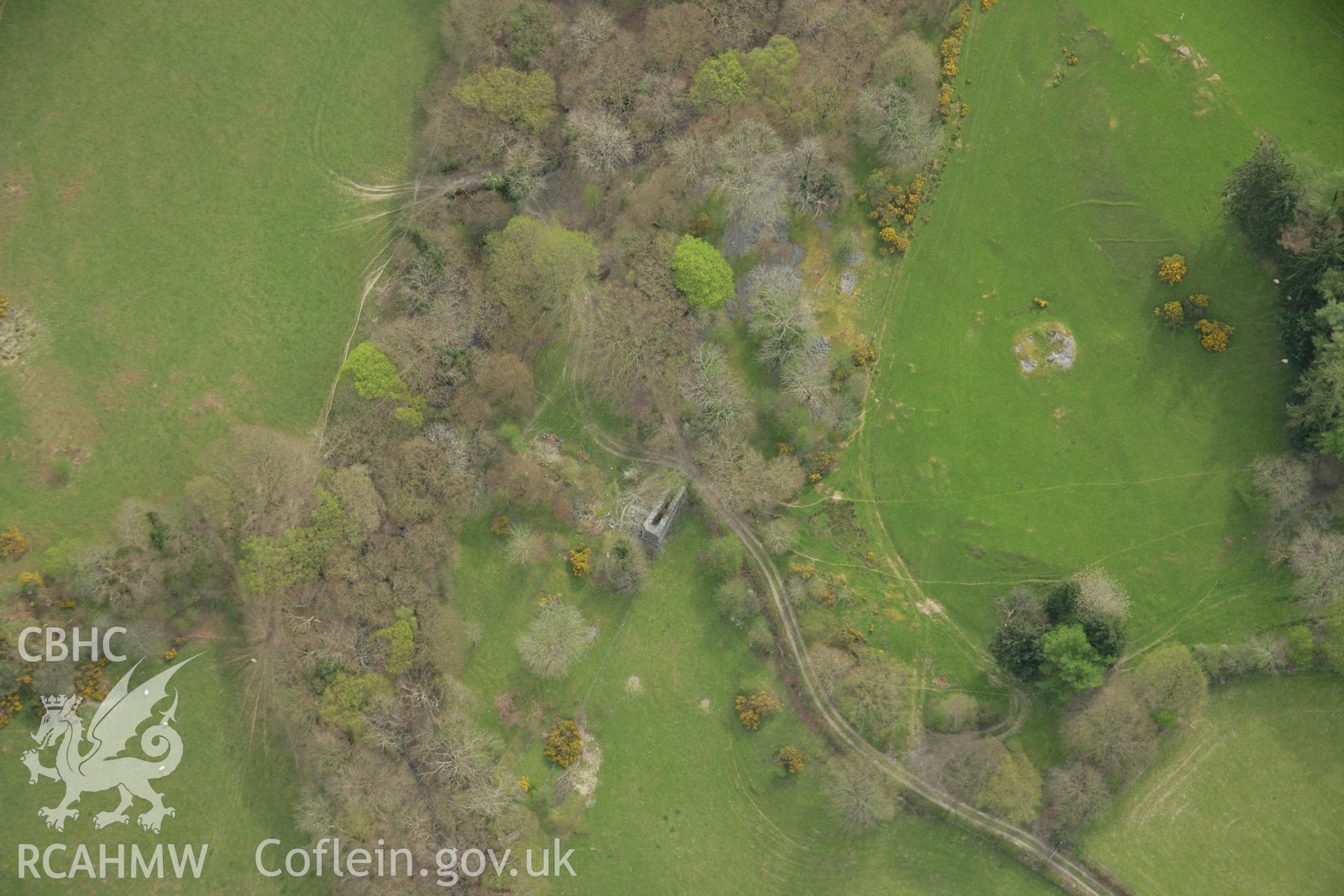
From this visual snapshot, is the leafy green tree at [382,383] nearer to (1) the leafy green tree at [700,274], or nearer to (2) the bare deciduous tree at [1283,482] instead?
(1) the leafy green tree at [700,274]

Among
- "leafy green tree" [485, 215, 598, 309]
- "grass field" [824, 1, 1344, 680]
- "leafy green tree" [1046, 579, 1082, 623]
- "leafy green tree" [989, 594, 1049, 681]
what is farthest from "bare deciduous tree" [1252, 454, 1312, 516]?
"leafy green tree" [485, 215, 598, 309]

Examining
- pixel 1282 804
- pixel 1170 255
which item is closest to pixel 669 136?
pixel 1170 255

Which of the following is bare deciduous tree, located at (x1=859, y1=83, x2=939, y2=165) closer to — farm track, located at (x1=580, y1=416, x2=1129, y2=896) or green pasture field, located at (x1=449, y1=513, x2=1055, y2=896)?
farm track, located at (x1=580, y1=416, x2=1129, y2=896)

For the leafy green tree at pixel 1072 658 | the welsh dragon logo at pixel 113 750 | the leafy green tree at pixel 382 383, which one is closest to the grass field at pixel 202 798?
the welsh dragon logo at pixel 113 750

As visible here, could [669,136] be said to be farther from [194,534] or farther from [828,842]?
[828,842]

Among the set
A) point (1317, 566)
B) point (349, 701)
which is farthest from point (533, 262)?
point (1317, 566)
